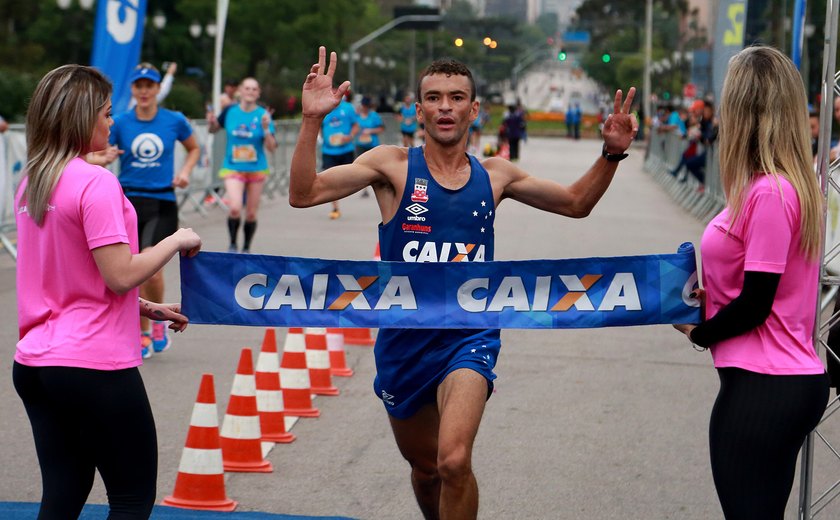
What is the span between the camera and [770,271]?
3992 millimetres

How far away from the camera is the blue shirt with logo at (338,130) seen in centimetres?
2103

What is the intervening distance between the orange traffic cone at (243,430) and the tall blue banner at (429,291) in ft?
5.63

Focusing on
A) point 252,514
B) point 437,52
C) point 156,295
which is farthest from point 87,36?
point 437,52

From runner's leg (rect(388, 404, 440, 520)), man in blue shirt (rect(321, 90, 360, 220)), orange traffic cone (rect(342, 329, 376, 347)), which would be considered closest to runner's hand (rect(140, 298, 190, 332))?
runner's leg (rect(388, 404, 440, 520))

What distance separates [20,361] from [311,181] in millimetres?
1280

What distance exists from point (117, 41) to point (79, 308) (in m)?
11.8

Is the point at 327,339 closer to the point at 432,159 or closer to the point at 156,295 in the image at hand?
the point at 156,295

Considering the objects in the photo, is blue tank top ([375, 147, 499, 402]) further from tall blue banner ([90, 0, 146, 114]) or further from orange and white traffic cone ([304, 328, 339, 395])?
tall blue banner ([90, 0, 146, 114])

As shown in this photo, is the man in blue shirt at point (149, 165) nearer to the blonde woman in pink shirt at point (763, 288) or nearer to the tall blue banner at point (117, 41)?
the tall blue banner at point (117, 41)

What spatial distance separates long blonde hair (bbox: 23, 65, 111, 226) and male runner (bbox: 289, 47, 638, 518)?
2.91ft

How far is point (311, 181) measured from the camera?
4902mm

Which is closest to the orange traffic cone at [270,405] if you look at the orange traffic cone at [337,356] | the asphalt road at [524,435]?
the asphalt road at [524,435]

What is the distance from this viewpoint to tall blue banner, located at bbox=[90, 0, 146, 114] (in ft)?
49.6

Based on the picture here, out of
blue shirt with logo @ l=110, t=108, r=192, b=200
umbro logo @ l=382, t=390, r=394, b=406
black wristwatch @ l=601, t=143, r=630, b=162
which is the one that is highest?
black wristwatch @ l=601, t=143, r=630, b=162
